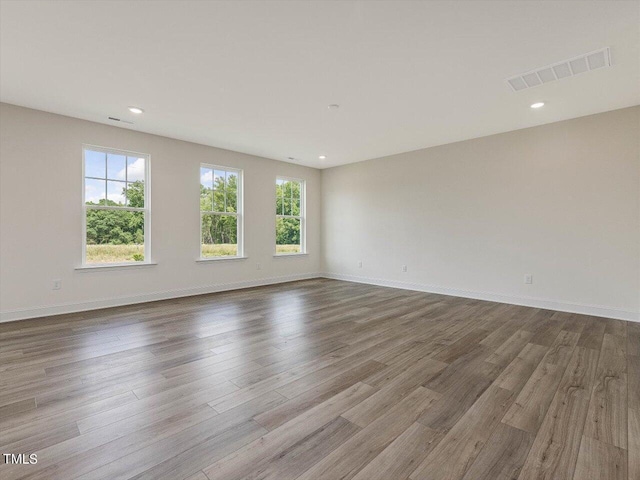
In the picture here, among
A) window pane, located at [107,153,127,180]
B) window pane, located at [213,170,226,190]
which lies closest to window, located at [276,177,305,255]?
window pane, located at [213,170,226,190]

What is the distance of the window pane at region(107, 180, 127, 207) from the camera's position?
4480 millimetres

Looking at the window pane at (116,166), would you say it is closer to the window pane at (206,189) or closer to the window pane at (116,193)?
the window pane at (116,193)

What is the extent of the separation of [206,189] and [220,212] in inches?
18.9

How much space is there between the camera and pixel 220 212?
5.67m

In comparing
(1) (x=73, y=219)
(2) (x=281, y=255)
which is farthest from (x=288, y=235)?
(1) (x=73, y=219)

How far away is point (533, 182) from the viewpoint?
447cm

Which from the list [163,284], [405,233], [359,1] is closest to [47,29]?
[359,1]

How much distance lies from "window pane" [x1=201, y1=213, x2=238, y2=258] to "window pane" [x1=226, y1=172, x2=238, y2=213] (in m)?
0.17

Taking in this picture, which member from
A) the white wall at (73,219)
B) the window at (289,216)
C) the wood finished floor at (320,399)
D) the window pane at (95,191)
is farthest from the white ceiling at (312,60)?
the wood finished floor at (320,399)

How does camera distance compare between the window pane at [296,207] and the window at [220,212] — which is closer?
the window at [220,212]

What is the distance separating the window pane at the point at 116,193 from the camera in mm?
4480

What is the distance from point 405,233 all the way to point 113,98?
4954 mm

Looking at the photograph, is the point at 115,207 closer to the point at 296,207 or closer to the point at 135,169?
the point at 135,169

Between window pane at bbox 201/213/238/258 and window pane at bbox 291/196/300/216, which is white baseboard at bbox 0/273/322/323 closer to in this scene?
window pane at bbox 201/213/238/258
